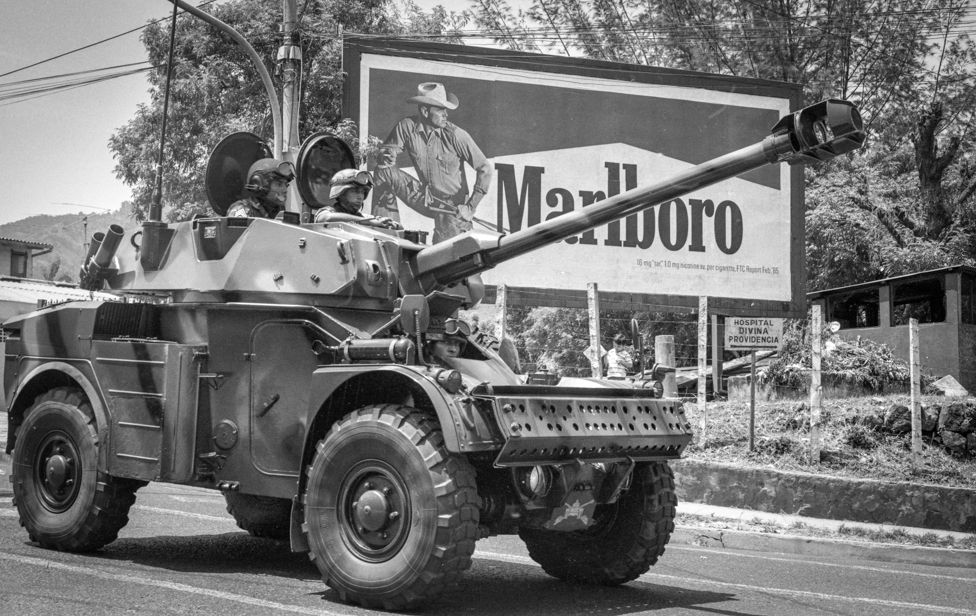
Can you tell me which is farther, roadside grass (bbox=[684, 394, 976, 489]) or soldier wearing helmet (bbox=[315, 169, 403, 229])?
roadside grass (bbox=[684, 394, 976, 489])

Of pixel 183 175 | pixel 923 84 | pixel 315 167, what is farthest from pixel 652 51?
pixel 315 167

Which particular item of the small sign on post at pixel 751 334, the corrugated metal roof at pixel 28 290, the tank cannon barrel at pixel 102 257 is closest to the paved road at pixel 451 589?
the tank cannon barrel at pixel 102 257

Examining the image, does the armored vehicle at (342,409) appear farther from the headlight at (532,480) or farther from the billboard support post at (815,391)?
the billboard support post at (815,391)

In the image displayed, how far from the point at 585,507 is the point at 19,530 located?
4600 millimetres

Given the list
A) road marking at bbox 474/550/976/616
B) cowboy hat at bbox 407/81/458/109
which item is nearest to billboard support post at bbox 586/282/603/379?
cowboy hat at bbox 407/81/458/109

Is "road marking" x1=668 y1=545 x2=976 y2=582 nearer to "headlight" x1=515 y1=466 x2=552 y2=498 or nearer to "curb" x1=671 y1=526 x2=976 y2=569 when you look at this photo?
"curb" x1=671 y1=526 x2=976 y2=569

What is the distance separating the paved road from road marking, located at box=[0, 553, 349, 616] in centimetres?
1

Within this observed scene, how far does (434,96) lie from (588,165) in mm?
2588

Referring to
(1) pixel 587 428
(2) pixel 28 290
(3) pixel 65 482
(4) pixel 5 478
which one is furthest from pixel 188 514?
(2) pixel 28 290

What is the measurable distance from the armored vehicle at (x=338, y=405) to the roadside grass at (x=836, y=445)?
5914mm

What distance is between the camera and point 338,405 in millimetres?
7410

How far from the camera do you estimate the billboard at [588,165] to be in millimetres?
17719

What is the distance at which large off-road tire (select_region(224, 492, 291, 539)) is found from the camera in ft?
29.2

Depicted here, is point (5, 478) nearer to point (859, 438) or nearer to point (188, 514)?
point (188, 514)
